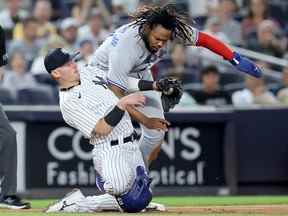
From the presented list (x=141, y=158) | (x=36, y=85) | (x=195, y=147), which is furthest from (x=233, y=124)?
(x=141, y=158)

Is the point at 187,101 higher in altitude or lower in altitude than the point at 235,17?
lower

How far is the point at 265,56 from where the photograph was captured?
1433 cm

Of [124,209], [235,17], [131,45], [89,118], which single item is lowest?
[124,209]

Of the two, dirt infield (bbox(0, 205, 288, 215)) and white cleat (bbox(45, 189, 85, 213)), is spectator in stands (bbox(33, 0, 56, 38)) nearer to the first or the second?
dirt infield (bbox(0, 205, 288, 215))

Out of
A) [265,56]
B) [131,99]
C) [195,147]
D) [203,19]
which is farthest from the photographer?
[203,19]

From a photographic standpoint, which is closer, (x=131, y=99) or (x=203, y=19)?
(x=131, y=99)

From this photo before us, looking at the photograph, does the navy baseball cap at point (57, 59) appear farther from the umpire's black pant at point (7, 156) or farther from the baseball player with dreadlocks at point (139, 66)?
the umpire's black pant at point (7, 156)

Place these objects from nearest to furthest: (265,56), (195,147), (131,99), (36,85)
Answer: (131,99) < (195,147) < (36,85) < (265,56)

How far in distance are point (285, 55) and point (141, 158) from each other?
23.3 feet

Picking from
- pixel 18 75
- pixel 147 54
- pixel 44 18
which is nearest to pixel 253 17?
pixel 44 18

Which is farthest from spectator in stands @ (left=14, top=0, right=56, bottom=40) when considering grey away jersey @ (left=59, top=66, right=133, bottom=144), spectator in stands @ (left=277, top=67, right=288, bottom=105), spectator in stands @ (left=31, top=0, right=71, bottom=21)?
grey away jersey @ (left=59, top=66, right=133, bottom=144)

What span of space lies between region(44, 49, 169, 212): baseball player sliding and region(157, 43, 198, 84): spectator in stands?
17.3 ft

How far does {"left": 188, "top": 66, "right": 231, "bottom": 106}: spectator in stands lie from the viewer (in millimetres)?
12867

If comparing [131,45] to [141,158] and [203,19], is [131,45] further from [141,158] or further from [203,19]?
[203,19]
